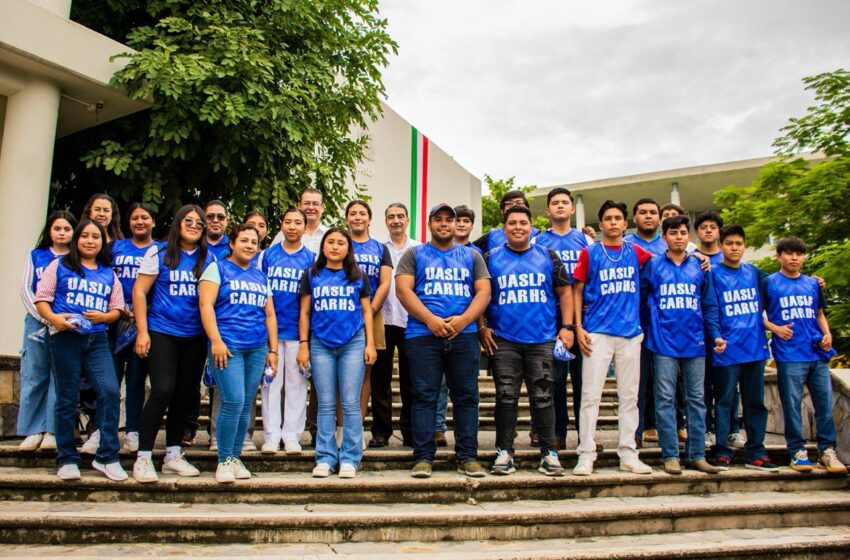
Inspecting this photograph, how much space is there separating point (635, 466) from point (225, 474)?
2.72m

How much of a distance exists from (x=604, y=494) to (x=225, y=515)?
2387 millimetres

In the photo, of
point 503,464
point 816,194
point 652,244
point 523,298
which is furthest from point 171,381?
point 816,194

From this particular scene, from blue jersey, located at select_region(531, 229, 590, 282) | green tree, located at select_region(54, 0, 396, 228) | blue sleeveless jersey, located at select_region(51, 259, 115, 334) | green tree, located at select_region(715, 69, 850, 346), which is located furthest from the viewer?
green tree, located at select_region(715, 69, 850, 346)

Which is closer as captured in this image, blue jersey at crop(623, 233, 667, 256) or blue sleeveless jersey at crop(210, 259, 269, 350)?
blue sleeveless jersey at crop(210, 259, 269, 350)

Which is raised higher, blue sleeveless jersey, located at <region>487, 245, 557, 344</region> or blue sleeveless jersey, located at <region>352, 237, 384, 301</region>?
blue sleeveless jersey, located at <region>352, 237, 384, 301</region>

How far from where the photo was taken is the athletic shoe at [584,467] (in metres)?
4.25

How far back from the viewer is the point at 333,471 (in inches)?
166

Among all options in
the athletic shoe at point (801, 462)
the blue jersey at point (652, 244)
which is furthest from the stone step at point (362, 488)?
the blue jersey at point (652, 244)

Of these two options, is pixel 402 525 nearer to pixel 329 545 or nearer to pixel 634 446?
pixel 329 545

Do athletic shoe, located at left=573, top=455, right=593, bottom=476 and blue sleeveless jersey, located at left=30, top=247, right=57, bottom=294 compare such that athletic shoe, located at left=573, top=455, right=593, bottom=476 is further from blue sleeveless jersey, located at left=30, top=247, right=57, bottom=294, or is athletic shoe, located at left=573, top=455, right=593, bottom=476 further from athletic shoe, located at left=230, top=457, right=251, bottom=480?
blue sleeveless jersey, located at left=30, top=247, right=57, bottom=294

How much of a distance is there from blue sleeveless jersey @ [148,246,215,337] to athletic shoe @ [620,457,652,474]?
3.04m

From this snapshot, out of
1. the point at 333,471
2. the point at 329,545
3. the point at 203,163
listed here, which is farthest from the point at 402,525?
the point at 203,163

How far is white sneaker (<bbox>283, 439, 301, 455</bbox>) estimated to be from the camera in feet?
14.4

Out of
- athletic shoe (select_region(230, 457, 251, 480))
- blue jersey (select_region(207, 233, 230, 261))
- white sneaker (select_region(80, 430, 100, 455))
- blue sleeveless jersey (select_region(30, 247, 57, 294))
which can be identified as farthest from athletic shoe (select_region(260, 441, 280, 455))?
blue sleeveless jersey (select_region(30, 247, 57, 294))
